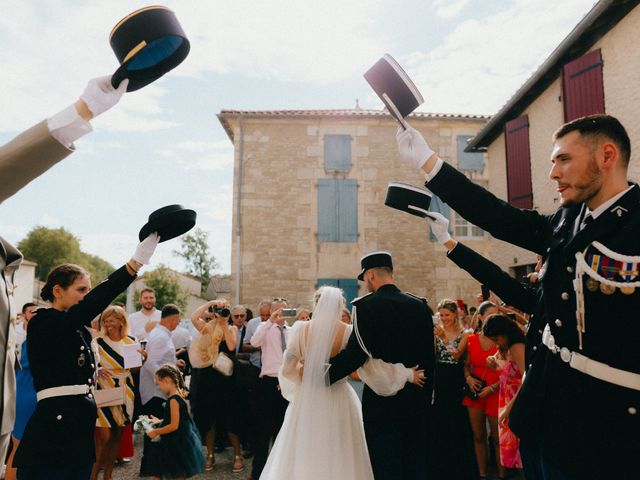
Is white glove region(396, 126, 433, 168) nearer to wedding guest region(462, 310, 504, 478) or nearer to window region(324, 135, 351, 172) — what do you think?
wedding guest region(462, 310, 504, 478)

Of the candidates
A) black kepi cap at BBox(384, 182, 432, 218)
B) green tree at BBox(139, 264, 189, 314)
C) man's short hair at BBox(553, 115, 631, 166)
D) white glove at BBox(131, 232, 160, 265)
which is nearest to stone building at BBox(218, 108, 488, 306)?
white glove at BBox(131, 232, 160, 265)

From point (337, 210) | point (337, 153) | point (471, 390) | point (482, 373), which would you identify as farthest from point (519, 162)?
point (471, 390)

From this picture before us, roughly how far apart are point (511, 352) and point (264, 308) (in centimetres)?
438

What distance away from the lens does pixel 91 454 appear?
3.18m

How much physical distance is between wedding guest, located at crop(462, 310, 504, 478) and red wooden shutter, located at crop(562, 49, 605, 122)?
5925 millimetres

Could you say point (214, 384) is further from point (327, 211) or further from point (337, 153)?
point (337, 153)

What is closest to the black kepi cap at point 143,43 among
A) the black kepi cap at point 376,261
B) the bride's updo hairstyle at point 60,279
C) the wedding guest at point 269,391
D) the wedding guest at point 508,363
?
the bride's updo hairstyle at point 60,279

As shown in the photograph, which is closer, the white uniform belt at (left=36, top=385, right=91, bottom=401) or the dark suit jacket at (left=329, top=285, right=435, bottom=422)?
the white uniform belt at (left=36, top=385, right=91, bottom=401)

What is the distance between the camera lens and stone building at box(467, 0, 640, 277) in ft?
29.0

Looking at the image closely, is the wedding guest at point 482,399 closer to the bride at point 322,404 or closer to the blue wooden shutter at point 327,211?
the bride at point 322,404

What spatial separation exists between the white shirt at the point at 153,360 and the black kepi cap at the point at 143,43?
18.9ft

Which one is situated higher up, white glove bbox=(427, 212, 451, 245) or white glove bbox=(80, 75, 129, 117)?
white glove bbox=(80, 75, 129, 117)

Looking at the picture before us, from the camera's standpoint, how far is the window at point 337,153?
58.1 feet

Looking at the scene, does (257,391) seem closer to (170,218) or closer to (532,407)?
(170,218)
